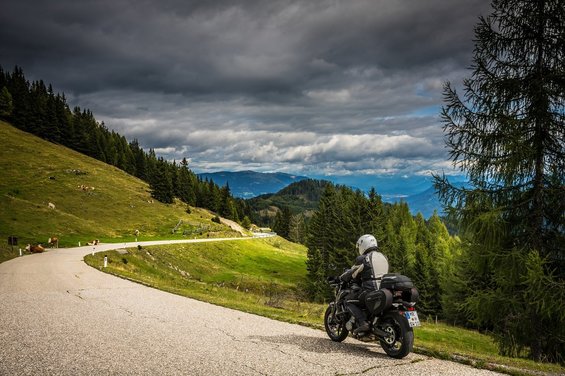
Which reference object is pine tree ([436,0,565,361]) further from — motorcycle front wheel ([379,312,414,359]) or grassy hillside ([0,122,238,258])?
grassy hillside ([0,122,238,258])

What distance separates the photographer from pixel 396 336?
299 inches

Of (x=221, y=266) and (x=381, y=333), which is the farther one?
(x=221, y=266)

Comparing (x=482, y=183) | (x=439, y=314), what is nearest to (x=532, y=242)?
(x=482, y=183)

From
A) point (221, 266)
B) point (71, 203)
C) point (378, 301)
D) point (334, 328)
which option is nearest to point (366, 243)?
point (378, 301)

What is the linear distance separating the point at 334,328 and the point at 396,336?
1999 millimetres

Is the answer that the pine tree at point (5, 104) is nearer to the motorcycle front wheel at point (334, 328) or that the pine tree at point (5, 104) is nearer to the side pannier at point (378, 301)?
the motorcycle front wheel at point (334, 328)

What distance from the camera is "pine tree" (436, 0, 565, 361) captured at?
1155cm

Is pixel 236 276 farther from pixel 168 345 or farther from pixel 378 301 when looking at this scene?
pixel 378 301

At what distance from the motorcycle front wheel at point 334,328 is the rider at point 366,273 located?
636mm

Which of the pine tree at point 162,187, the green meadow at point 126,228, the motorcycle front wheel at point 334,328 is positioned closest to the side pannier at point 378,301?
the motorcycle front wheel at point 334,328

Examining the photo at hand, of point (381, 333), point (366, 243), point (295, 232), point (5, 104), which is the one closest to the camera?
point (381, 333)

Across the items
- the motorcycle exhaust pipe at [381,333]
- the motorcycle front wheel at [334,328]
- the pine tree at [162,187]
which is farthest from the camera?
the pine tree at [162,187]

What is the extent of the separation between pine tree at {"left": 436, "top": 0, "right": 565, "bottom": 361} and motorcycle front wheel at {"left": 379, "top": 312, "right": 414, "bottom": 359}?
5726mm

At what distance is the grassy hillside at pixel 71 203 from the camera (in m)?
56.8
